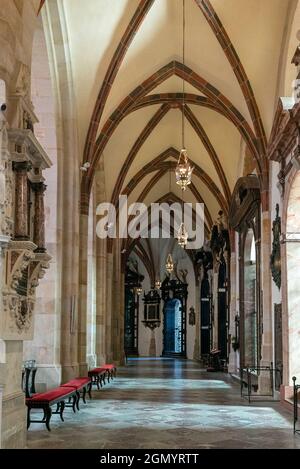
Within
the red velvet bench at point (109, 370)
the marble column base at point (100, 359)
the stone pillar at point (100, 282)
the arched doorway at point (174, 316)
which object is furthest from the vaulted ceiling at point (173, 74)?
the arched doorway at point (174, 316)

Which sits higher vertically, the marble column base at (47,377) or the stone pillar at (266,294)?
the stone pillar at (266,294)

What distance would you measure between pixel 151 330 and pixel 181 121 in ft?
60.4

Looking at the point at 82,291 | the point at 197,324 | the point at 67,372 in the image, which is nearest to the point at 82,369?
the point at 67,372

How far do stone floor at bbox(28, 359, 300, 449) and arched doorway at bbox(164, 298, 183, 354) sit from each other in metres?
20.0

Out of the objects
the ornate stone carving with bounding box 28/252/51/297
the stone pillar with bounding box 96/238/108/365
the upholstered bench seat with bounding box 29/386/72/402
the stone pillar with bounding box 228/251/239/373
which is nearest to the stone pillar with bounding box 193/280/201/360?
the stone pillar with bounding box 228/251/239/373

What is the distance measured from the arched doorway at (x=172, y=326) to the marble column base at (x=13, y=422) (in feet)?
93.0

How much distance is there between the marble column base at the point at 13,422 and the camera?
6125 mm

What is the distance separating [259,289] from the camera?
1552 centimetres

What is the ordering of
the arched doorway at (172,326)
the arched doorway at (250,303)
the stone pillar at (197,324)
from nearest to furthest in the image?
the arched doorway at (250,303), the stone pillar at (197,324), the arched doorway at (172,326)

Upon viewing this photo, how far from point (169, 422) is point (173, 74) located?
30.4 ft

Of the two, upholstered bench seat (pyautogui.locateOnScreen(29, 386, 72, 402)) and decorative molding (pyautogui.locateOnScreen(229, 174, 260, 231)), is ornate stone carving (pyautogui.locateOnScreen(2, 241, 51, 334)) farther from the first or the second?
decorative molding (pyautogui.locateOnScreen(229, 174, 260, 231))

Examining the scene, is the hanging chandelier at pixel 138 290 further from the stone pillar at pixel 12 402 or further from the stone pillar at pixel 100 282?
the stone pillar at pixel 12 402

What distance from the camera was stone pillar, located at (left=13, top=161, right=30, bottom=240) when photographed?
6453 mm
